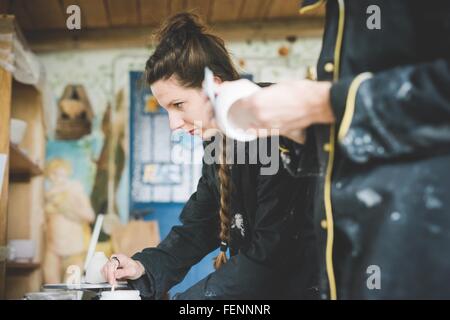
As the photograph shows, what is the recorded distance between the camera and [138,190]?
423cm

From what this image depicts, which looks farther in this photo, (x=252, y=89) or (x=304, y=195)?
(x=304, y=195)

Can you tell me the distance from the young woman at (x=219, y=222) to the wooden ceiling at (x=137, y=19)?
1.92 meters

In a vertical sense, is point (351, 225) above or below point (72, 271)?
above

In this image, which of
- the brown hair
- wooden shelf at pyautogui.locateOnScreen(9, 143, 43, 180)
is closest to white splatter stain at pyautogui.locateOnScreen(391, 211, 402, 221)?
the brown hair

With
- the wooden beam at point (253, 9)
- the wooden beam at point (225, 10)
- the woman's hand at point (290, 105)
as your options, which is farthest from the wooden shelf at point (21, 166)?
the woman's hand at point (290, 105)

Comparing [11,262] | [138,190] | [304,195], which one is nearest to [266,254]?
[304,195]

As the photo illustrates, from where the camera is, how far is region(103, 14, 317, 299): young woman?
1.37m

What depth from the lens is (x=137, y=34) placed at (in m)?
4.12

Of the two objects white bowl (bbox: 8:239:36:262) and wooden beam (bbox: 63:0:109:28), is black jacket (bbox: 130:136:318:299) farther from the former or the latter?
wooden beam (bbox: 63:0:109:28)

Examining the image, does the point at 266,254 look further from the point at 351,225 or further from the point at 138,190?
the point at 138,190

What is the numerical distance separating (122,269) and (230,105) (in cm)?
80

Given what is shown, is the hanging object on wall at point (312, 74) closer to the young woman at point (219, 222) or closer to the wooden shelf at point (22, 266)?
the young woman at point (219, 222)

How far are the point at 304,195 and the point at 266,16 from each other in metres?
2.94

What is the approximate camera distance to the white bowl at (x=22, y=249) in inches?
136
